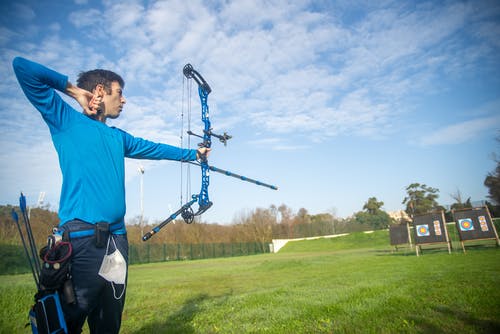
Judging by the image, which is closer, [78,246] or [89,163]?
[78,246]

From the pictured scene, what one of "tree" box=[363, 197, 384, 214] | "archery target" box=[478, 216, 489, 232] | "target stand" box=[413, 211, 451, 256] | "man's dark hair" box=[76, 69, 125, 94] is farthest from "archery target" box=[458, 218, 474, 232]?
"tree" box=[363, 197, 384, 214]

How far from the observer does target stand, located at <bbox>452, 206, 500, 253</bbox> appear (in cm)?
1605

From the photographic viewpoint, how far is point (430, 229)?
17641 mm

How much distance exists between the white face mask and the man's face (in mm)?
1007

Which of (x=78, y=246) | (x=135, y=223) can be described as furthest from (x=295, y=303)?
(x=135, y=223)

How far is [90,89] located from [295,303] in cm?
492

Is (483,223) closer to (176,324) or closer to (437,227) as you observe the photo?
(437,227)

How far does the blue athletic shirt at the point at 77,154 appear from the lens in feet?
6.31

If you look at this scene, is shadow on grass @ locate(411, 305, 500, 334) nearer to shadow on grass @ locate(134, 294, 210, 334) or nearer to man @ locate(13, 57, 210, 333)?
shadow on grass @ locate(134, 294, 210, 334)

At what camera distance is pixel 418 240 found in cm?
1731

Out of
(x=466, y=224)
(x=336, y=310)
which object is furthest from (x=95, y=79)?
(x=466, y=224)

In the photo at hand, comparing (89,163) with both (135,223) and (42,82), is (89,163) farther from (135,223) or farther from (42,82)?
(135,223)

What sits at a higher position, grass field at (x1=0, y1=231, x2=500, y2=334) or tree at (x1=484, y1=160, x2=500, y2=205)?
tree at (x1=484, y1=160, x2=500, y2=205)

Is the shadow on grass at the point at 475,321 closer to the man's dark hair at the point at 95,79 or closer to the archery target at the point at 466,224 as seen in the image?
the man's dark hair at the point at 95,79
